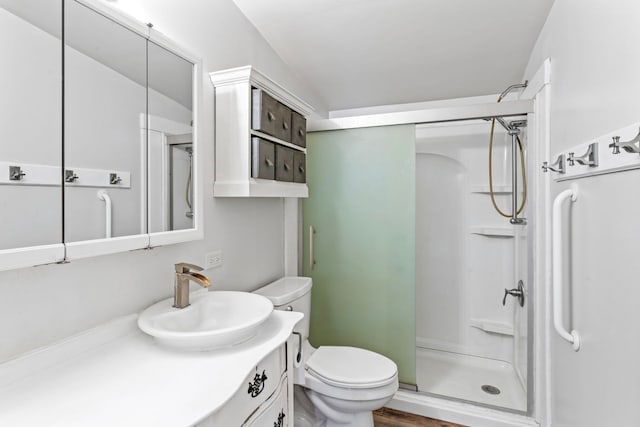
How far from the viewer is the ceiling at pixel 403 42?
178 centimetres

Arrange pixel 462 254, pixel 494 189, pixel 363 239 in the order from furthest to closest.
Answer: pixel 462 254, pixel 494 189, pixel 363 239

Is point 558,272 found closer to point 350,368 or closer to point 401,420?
point 350,368

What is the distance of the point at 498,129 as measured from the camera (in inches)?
102

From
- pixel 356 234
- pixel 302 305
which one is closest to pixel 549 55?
pixel 356 234

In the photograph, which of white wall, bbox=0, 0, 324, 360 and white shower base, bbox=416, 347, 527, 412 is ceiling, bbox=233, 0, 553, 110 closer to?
white wall, bbox=0, 0, 324, 360

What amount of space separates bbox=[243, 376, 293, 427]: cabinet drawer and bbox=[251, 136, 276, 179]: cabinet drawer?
903mm

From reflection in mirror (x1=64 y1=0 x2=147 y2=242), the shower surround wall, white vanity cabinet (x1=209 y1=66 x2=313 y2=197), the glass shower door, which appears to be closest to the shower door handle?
the glass shower door

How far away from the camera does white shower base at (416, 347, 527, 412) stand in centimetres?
214

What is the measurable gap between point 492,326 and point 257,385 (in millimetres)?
2357

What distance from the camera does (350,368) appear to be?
174cm

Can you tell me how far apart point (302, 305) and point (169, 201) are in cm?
101

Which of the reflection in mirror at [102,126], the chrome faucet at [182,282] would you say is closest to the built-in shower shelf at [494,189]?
the chrome faucet at [182,282]

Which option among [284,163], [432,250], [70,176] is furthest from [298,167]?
[432,250]

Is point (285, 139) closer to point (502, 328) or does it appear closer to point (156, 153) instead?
point (156, 153)
